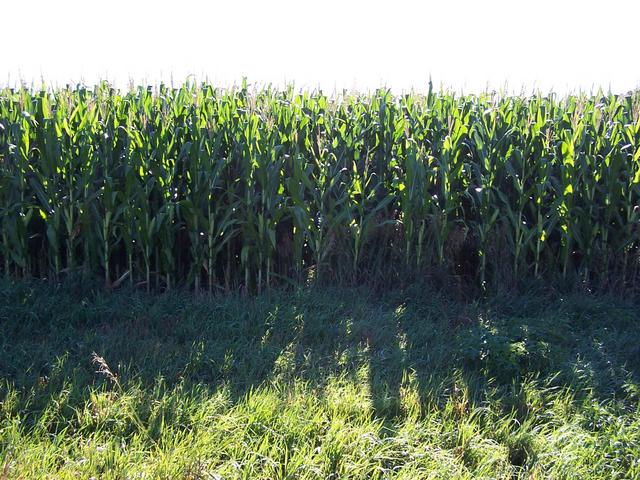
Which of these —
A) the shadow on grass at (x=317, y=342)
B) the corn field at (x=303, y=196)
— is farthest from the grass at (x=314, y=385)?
the corn field at (x=303, y=196)

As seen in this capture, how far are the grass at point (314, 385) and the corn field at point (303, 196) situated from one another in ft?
1.86

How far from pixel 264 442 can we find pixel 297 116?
14.8ft

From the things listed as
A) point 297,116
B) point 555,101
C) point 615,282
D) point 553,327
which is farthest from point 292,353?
point 555,101

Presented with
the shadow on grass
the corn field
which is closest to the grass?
the shadow on grass

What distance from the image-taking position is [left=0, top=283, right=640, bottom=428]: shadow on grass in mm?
5164

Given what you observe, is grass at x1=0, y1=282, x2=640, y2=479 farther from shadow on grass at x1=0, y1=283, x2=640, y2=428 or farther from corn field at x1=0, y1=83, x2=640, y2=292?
corn field at x1=0, y1=83, x2=640, y2=292

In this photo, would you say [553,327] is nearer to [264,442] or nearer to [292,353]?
[292,353]

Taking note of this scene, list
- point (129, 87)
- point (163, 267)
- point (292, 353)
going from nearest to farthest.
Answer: point (292, 353) → point (163, 267) → point (129, 87)

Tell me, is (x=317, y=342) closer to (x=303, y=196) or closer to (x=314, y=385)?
(x=314, y=385)

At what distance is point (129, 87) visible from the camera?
898 centimetres

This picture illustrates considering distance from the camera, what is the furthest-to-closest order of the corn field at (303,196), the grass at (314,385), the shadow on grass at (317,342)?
1. the corn field at (303,196)
2. the shadow on grass at (317,342)
3. the grass at (314,385)

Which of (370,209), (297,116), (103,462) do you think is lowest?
(103,462)

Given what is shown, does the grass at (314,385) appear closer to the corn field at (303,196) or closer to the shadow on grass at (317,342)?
the shadow on grass at (317,342)

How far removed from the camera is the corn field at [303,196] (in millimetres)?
7348
